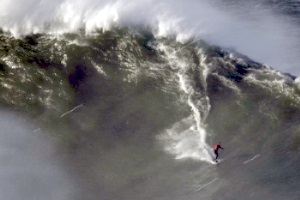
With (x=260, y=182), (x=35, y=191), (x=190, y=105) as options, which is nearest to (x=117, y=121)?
(x=190, y=105)

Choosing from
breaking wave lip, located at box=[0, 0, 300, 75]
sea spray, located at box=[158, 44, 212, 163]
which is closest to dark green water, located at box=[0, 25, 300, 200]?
sea spray, located at box=[158, 44, 212, 163]

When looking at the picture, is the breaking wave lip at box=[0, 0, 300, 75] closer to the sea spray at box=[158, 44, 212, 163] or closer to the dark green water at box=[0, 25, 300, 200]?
the dark green water at box=[0, 25, 300, 200]

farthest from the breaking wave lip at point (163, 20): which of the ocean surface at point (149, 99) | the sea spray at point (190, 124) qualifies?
the sea spray at point (190, 124)

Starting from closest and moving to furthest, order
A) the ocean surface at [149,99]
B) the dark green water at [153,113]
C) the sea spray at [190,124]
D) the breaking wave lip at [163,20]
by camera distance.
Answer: the dark green water at [153,113]
the ocean surface at [149,99]
the sea spray at [190,124]
the breaking wave lip at [163,20]

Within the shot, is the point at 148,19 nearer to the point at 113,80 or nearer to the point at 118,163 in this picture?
the point at 113,80

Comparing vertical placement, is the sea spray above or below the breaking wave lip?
below

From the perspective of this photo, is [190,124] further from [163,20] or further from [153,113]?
[163,20]

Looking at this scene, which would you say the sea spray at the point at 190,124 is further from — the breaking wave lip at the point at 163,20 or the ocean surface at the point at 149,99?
the breaking wave lip at the point at 163,20
